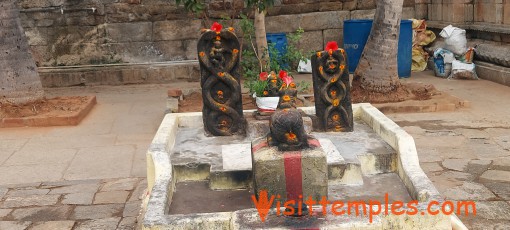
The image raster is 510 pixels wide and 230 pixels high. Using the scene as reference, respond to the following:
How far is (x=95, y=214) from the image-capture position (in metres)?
4.91

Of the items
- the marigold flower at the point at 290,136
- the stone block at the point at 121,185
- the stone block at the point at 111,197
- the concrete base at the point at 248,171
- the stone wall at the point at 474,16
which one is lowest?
the stone block at the point at 111,197

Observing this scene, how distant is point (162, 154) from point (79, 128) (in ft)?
13.9

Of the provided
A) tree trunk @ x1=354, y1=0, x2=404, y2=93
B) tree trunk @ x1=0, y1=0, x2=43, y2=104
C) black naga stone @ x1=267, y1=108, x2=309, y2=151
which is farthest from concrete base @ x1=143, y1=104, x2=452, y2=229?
tree trunk @ x1=0, y1=0, x2=43, y2=104

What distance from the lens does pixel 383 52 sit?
8367mm

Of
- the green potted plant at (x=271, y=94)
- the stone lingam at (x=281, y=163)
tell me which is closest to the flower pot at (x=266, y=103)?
the green potted plant at (x=271, y=94)

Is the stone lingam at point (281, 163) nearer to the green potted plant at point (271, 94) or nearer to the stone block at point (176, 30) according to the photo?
the green potted plant at point (271, 94)

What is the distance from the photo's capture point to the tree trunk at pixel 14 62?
8180 millimetres

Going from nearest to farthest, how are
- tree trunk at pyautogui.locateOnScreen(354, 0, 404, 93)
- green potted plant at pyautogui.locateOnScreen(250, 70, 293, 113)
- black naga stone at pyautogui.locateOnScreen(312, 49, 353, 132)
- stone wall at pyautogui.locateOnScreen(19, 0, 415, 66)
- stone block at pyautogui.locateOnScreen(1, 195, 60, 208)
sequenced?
1. black naga stone at pyautogui.locateOnScreen(312, 49, 353, 132)
2. stone block at pyautogui.locateOnScreen(1, 195, 60, 208)
3. green potted plant at pyautogui.locateOnScreen(250, 70, 293, 113)
4. tree trunk at pyautogui.locateOnScreen(354, 0, 404, 93)
5. stone wall at pyautogui.locateOnScreen(19, 0, 415, 66)

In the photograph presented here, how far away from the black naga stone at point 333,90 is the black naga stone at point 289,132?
167 cm

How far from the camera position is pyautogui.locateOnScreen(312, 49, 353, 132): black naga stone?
16.3ft

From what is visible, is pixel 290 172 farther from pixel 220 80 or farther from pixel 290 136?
pixel 220 80

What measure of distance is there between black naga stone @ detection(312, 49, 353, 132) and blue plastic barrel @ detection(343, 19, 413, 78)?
20.1ft

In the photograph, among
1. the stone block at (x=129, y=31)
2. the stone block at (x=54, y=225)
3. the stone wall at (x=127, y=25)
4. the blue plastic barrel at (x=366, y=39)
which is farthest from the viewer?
the stone block at (x=129, y=31)

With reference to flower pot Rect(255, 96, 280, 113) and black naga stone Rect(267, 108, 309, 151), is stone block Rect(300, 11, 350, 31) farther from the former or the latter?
black naga stone Rect(267, 108, 309, 151)
